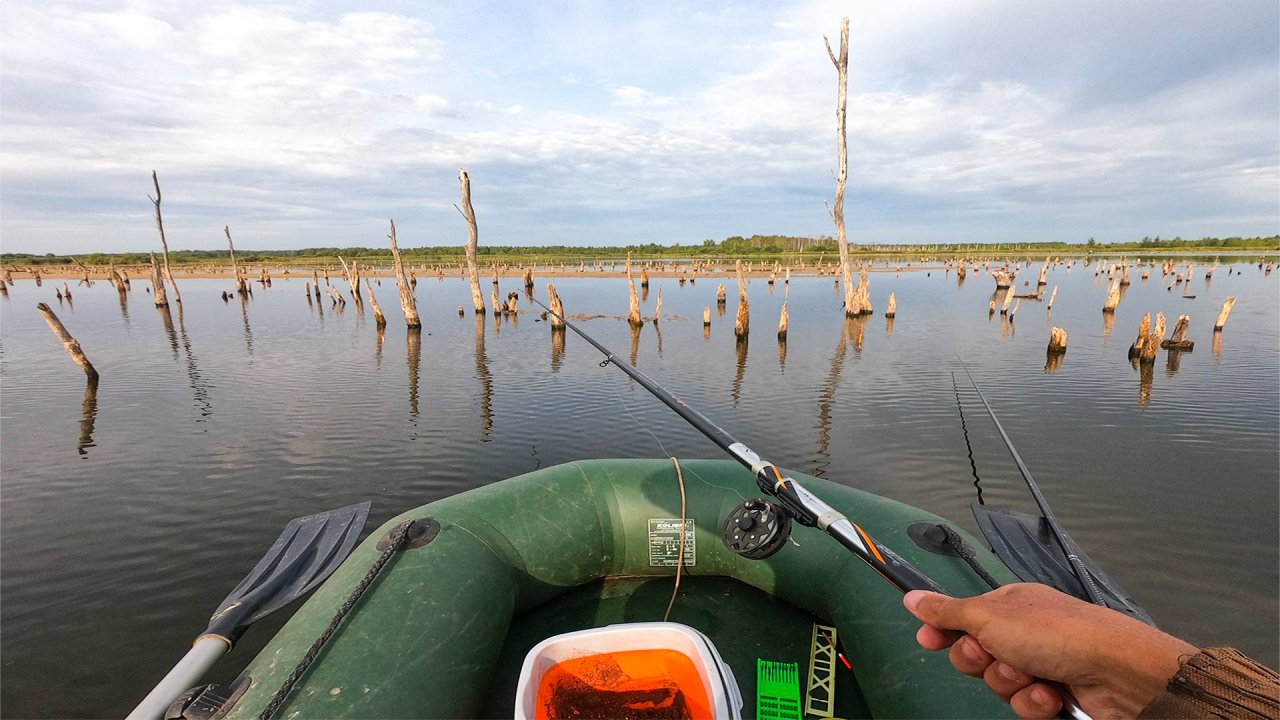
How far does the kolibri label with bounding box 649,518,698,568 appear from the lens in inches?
193

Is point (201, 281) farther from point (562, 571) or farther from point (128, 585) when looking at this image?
point (562, 571)

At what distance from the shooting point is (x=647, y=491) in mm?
4973

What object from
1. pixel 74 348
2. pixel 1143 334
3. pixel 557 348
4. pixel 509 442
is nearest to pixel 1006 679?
pixel 509 442

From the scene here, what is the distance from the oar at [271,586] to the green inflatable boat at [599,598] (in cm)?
31

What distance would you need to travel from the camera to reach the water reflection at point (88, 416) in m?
9.79

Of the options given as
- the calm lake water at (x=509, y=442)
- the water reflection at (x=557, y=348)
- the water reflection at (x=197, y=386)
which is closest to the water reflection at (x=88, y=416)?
the calm lake water at (x=509, y=442)

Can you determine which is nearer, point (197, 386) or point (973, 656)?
point (973, 656)

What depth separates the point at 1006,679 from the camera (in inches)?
57.2

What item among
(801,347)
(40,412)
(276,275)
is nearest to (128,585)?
(40,412)

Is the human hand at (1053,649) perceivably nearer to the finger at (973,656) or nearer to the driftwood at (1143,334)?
the finger at (973,656)

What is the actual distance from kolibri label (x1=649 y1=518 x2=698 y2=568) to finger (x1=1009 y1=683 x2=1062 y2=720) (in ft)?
11.7

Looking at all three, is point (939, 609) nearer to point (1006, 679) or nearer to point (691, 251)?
point (1006, 679)

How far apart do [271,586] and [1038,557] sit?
6.24 metres

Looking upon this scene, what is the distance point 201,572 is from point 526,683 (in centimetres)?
585
